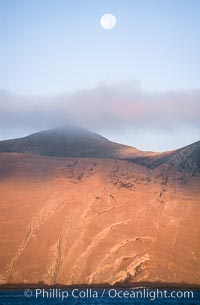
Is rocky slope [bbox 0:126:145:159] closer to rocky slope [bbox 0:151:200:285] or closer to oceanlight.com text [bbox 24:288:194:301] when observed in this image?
rocky slope [bbox 0:151:200:285]

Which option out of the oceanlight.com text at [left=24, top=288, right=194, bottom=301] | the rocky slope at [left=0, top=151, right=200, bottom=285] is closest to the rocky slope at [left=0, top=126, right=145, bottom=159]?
the rocky slope at [left=0, top=151, right=200, bottom=285]

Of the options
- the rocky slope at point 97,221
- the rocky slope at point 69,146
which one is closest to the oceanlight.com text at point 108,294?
the rocky slope at point 97,221

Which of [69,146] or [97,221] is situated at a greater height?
[69,146]

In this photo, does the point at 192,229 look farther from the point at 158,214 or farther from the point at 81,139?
the point at 81,139

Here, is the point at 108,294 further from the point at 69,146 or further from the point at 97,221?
the point at 69,146

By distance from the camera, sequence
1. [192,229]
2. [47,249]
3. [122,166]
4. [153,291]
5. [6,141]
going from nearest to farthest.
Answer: [153,291] < [47,249] < [192,229] < [122,166] < [6,141]

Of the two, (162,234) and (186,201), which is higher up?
(186,201)

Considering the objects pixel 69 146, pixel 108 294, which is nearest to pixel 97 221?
pixel 108 294

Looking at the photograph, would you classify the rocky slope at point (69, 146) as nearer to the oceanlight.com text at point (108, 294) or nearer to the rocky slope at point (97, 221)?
the rocky slope at point (97, 221)

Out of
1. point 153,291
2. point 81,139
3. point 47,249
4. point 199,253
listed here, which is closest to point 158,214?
point 199,253
